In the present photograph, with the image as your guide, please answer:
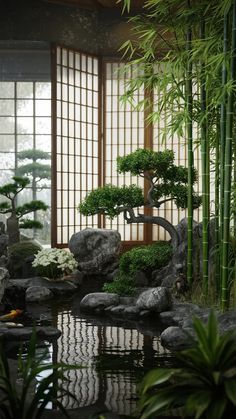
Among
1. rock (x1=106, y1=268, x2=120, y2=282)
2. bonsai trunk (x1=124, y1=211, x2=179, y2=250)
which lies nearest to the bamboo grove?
bonsai trunk (x1=124, y1=211, x2=179, y2=250)

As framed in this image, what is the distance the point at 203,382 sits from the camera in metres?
2.17

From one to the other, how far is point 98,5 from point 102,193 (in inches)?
150

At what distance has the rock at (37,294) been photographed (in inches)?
258

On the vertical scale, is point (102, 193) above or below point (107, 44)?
below

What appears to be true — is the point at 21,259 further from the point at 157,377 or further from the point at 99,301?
the point at 157,377

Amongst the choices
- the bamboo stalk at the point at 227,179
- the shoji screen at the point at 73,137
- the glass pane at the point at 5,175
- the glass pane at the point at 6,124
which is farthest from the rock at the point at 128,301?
the glass pane at the point at 6,124

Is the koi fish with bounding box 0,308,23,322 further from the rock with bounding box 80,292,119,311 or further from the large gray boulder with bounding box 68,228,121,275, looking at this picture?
the large gray boulder with bounding box 68,228,121,275

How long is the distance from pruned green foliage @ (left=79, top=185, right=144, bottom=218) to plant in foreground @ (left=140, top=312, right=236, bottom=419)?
15.0ft

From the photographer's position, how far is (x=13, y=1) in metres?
9.08

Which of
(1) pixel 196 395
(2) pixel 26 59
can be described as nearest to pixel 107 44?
(2) pixel 26 59

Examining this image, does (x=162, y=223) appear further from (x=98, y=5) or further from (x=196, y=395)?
(x=196, y=395)

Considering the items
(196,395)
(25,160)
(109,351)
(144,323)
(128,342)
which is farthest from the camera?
(25,160)

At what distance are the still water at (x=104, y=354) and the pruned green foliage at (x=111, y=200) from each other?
1.19m

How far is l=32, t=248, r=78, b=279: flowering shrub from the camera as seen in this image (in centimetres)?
729
